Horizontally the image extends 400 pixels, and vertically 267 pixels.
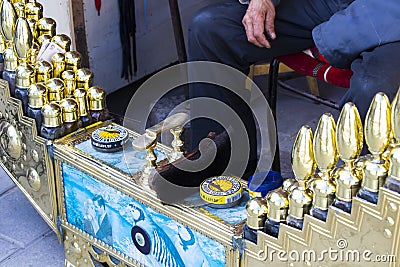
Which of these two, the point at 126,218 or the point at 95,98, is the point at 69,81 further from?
the point at 126,218

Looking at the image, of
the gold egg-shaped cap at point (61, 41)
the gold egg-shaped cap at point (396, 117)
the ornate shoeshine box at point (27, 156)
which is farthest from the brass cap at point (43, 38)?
the gold egg-shaped cap at point (396, 117)

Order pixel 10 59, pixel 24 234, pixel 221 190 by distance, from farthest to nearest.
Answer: pixel 24 234
pixel 10 59
pixel 221 190

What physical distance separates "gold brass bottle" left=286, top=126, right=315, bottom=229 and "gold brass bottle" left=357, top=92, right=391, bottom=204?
0.11m

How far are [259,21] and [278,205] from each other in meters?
0.75

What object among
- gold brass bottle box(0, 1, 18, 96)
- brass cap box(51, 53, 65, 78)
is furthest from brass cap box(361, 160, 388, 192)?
gold brass bottle box(0, 1, 18, 96)

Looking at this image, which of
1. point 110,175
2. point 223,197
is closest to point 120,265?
point 110,175

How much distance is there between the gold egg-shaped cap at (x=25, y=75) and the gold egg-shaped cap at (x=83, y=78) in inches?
4.4

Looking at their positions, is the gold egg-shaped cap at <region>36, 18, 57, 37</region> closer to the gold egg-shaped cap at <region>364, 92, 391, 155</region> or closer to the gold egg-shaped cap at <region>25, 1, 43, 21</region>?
the gold egg-shaped cap at <region>25, 1, 43, 21</region>

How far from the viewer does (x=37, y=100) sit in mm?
1735

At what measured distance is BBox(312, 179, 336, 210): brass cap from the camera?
121 centimetres

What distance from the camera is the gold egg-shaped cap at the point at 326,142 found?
1.18 m

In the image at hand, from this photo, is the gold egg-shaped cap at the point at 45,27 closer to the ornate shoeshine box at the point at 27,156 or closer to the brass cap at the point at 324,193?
the ornate shoeshine box at the point at 27,156

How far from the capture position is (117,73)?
2920mm

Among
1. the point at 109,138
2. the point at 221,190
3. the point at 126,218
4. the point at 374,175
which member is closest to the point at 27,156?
the point at 109,138
